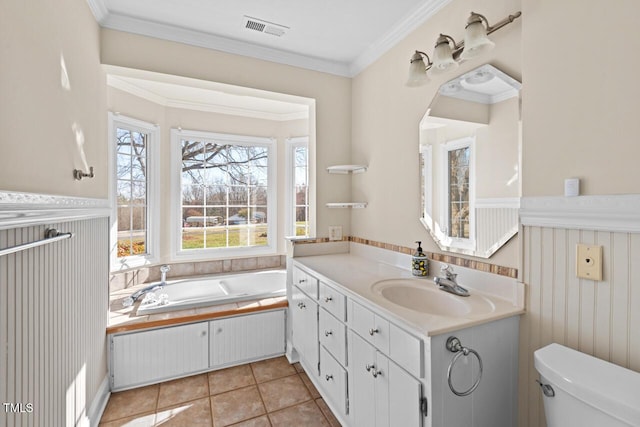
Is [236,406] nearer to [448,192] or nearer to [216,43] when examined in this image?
[448,192]

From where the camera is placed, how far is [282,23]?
2.03 meters

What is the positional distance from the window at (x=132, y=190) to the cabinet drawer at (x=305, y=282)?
5.66ft

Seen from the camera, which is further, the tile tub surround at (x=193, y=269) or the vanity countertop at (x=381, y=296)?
the tile tub surround at (x=193, y=269)

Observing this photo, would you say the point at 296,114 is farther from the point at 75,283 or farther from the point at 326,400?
the point at 326,400

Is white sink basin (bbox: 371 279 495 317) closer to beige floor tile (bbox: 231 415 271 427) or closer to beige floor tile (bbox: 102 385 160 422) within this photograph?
beige floor tile (bbox: 231 415 271 427)

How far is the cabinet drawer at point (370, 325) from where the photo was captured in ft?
4.10

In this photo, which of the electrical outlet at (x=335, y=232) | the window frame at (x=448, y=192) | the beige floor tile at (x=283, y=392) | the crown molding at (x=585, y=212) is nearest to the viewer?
the crown molding at (x=585, y=212)

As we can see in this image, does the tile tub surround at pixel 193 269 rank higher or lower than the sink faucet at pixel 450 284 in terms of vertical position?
lower

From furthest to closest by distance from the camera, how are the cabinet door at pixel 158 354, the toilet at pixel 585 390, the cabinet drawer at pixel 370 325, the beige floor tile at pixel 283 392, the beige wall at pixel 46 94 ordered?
the cabinet door at pixel 158 354 → the beige floor tile at pixel 283 392 → the cabinet drawer at pixel 370 325 → the beige wall at pixel 46 94 → the toilet at pixel 585 390

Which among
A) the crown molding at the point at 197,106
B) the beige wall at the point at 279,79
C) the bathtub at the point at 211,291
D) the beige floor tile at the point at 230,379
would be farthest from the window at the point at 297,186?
the beige floor tile at the point at 230,379

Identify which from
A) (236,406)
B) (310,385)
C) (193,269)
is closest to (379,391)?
(310,385)

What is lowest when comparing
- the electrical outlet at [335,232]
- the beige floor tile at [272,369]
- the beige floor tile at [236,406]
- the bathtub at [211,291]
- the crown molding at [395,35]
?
the beige floor tile at [236,406]

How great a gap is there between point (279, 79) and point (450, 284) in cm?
205

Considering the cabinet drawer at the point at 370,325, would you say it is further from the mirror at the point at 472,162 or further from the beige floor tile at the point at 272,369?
the beige floor tile at the point at 272,369
